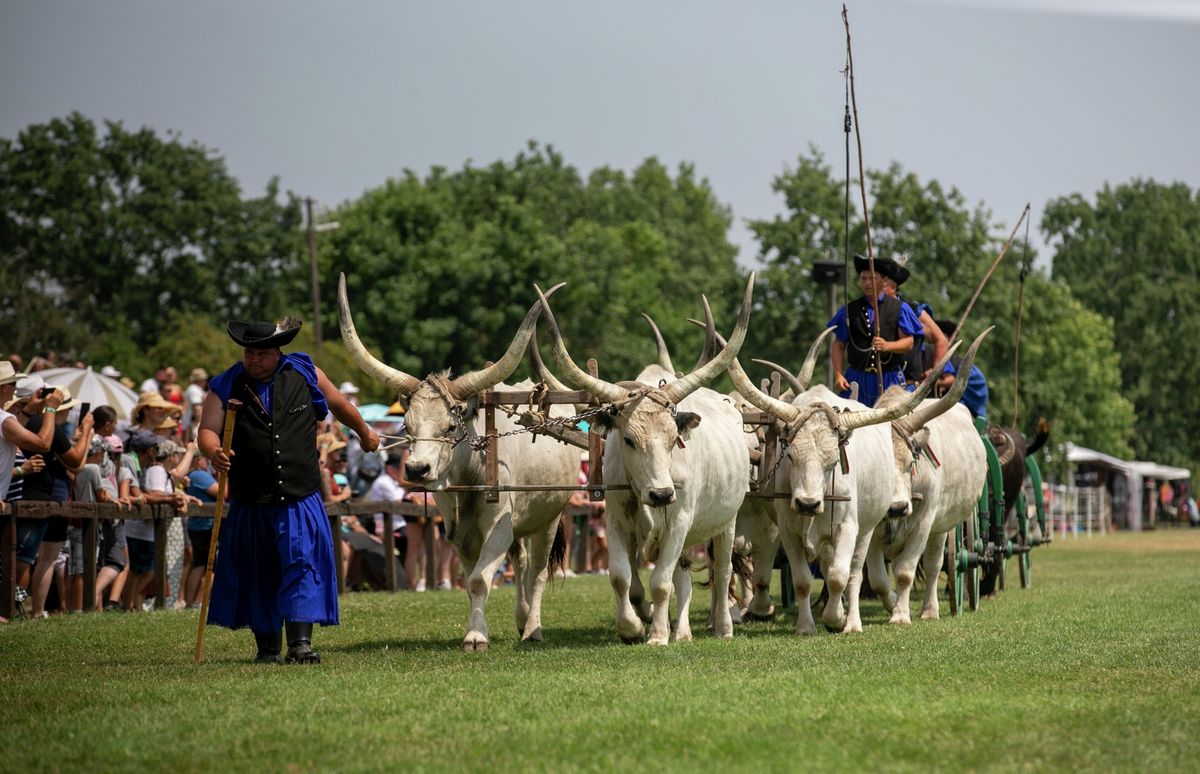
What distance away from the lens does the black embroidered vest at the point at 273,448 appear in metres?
10.8

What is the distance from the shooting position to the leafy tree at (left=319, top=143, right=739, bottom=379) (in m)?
53.6

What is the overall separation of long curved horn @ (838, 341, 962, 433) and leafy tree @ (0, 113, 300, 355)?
138 ft

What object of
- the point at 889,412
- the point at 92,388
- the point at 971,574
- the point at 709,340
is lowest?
the point at 971,574

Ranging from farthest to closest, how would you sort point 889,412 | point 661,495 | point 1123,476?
point 1123,476 → point 889,412 → point 661,495

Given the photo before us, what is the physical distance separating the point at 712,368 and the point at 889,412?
1.87m

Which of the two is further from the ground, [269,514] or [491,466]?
[491,466]

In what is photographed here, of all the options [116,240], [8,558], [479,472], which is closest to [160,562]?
[8,558]

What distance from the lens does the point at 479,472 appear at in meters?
12.5

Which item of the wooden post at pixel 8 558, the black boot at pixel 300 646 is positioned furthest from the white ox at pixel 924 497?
the wooden post at pixel 8 558

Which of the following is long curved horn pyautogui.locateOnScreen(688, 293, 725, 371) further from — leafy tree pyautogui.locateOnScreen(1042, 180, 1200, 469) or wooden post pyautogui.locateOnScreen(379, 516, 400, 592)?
leafy tree pyautogui.locateOnScreen(1042, 180, 1200, 469)

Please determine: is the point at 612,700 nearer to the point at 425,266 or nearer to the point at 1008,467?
the point at 1008,467

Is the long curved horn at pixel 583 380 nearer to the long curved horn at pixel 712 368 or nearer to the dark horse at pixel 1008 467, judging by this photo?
the long curved horn at pixel 712 368

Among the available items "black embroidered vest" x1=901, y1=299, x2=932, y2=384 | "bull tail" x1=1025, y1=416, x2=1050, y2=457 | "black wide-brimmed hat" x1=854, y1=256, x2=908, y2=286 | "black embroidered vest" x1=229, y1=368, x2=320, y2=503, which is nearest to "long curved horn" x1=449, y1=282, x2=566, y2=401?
"black embroidered vest" x1=229, y1=368, x2=320, y2=503

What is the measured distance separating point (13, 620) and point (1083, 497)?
54.6 m
